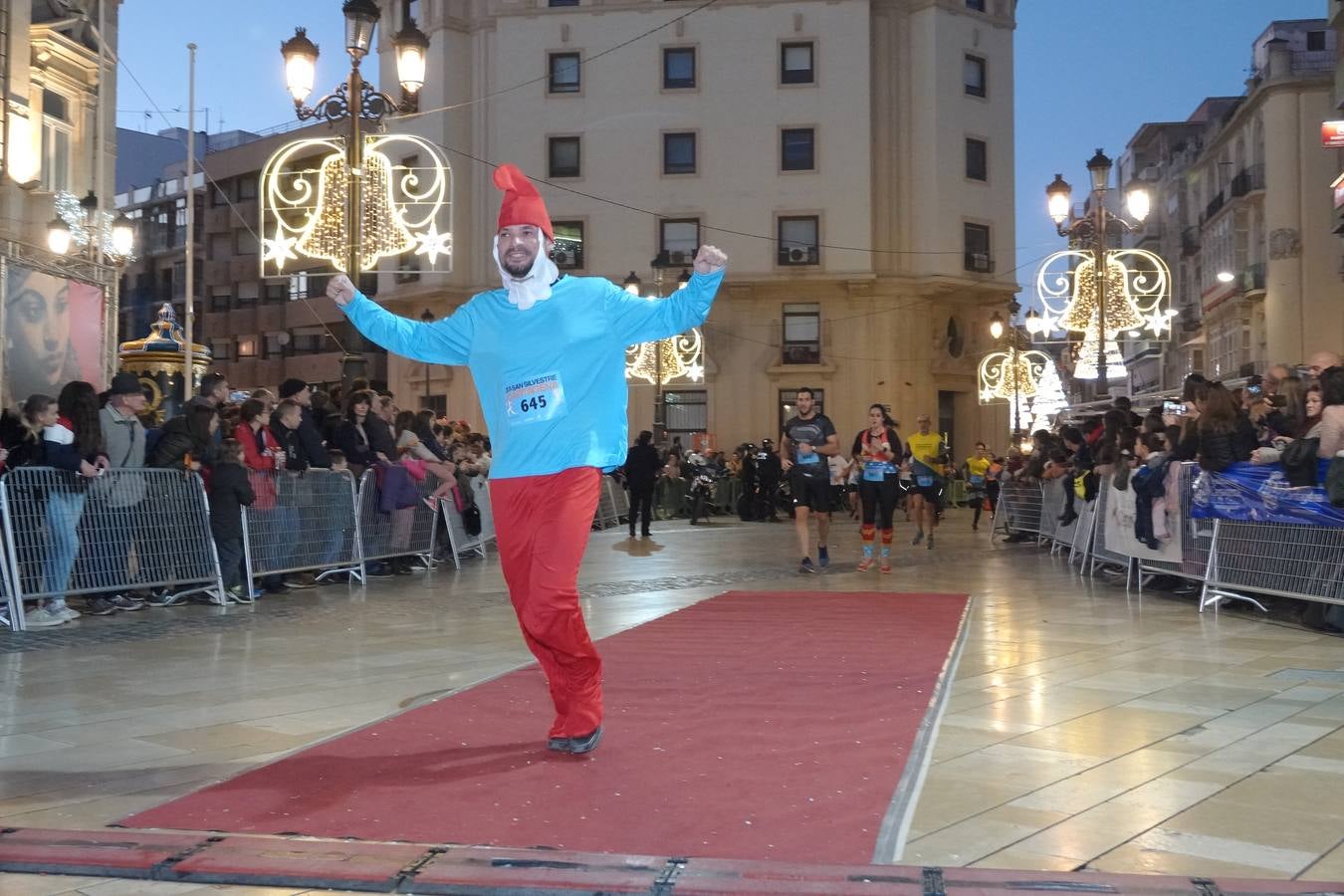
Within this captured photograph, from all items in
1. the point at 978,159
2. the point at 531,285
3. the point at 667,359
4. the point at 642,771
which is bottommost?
the point at 642,771

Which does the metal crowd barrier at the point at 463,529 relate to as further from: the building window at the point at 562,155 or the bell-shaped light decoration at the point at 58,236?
the building window at the point at 562,155

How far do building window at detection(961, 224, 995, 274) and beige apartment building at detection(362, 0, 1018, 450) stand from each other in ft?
0.35

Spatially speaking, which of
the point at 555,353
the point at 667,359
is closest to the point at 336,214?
the point at 555,353

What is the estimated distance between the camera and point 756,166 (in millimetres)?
39812

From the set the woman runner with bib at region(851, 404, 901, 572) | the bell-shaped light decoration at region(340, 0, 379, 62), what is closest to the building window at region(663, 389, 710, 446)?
the woman runner with bib at region(851, 404, 901, 572)

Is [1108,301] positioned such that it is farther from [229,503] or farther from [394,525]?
[229,503]

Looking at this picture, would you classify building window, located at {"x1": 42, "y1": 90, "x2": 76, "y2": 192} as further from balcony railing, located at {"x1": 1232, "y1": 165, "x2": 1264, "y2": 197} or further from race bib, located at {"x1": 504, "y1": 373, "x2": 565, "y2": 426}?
balcony railing, located at {"x1": 1232, "y1": 165, "x2": 1264, "y2": 197}

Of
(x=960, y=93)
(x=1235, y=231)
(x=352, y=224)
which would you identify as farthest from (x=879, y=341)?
(x=352, y=224)

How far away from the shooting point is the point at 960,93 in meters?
40.1

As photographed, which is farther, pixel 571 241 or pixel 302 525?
pixel 571 241

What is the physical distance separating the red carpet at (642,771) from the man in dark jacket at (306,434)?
5.76 meters

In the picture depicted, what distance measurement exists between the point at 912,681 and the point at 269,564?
262 inches

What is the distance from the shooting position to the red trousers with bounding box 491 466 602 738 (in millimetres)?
5098

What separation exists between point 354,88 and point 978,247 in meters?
30.4
